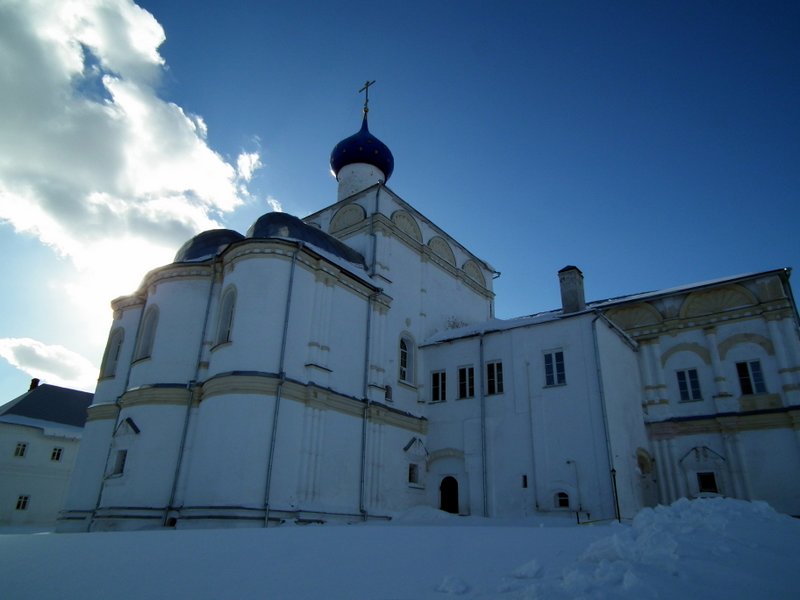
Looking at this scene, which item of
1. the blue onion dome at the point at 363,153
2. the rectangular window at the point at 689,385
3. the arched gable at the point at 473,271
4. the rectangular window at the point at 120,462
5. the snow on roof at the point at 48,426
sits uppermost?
the blue onion dome at the point at 363,153

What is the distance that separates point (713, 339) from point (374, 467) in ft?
44.9

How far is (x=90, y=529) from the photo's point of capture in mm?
15555

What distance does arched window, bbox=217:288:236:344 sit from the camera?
1606cm

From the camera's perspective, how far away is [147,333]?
17781 millimetres

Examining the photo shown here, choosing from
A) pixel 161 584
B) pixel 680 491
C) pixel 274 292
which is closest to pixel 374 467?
pixel 274 292

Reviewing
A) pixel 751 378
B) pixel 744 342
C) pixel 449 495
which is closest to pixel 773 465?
pixel 751 378

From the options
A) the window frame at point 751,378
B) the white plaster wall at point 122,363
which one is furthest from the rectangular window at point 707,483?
the white plaster wall at point 122,363

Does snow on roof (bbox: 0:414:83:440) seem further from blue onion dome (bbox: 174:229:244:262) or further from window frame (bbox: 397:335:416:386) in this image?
window frame (bbox: 397:335:416:386)

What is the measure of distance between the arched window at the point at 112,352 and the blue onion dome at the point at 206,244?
3559 mm

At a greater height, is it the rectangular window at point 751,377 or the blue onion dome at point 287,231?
the blue onion dome at point 287,231

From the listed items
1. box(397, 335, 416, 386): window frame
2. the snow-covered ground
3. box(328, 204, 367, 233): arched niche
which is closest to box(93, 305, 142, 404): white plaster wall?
box(328, 204, 367, 233): arched niche

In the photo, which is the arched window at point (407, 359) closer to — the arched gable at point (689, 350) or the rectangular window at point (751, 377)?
the arched gable at point (689, 350)

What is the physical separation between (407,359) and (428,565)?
15.3m

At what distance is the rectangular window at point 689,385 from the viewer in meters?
20.6
